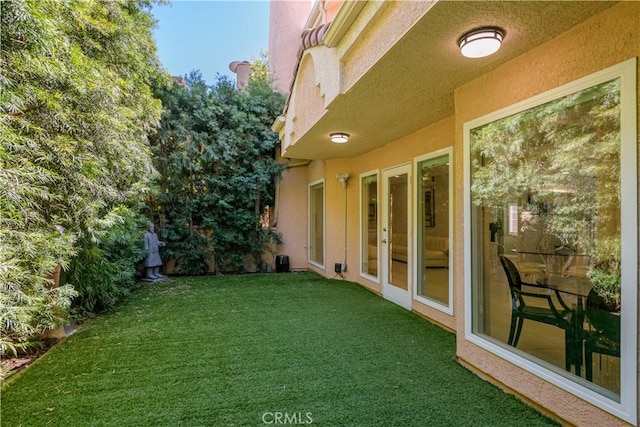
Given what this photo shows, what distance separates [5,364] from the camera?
11.3 ft

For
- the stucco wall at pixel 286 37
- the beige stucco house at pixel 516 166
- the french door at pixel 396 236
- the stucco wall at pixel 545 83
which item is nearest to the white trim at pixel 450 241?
the beige stucco house at pixel 516 166

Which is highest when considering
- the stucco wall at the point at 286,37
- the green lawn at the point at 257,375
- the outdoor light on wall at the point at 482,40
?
the stucco wall at the point at 286,37

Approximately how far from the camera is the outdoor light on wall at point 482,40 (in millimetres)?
2303

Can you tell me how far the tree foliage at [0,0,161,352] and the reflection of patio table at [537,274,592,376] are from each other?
4.49 metres

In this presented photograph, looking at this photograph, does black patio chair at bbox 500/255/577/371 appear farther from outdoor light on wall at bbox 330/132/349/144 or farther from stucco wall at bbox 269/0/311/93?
stucco wall at bbox 269/0/311/93

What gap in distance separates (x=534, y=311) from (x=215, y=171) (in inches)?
298

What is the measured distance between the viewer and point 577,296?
285 cm

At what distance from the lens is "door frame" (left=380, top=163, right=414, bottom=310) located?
5.50m

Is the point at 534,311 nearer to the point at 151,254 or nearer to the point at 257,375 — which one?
the point at 257,375

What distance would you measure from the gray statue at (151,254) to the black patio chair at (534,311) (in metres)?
7.22

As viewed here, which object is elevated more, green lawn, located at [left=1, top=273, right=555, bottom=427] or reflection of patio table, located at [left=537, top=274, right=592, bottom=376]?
reflection of patio table, located at [left=537, top=274, right=592, bottom=376]

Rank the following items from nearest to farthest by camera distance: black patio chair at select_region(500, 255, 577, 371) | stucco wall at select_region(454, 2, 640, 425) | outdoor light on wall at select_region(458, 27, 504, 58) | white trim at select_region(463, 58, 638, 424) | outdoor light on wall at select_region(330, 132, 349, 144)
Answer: white trim at select_region(463, 58, 638, 424), stucco wall at select_region(454, 2, 640, 425), outdoor light on wall at select_region(458, 27, 504, 58), black patio chair at select_region(500, 255, 577, 371), outdoor light on wall at select_region(330, 132, 349, 144)

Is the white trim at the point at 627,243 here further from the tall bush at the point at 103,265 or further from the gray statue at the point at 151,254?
the gray statue at the point at 151,254

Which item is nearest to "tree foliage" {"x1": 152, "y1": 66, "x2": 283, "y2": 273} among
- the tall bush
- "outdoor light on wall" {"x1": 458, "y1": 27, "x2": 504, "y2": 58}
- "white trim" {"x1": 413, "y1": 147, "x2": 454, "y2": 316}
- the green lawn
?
the tall bush
